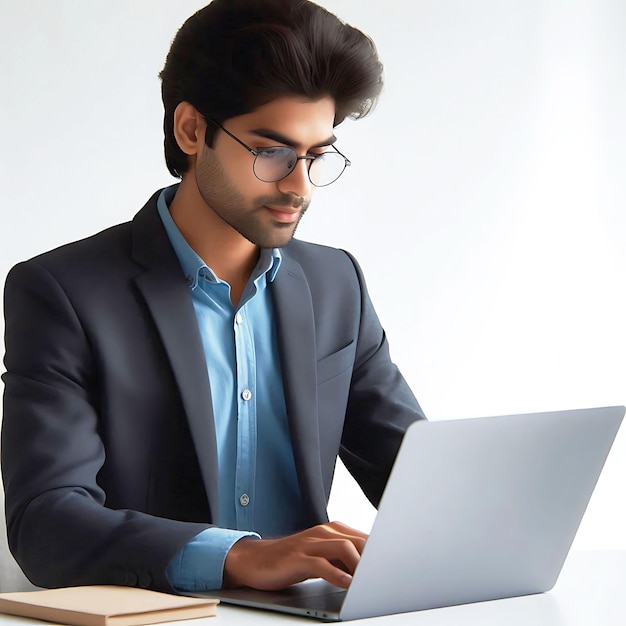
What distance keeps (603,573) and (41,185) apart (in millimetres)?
1761

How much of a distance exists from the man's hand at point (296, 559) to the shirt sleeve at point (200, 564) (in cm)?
1

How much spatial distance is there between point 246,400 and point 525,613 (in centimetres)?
78

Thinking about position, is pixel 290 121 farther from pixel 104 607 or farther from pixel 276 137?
pixel 104 607

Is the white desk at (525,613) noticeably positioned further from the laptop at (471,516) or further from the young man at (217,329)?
the young man at (217,329)

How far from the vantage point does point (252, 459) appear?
6.35ft

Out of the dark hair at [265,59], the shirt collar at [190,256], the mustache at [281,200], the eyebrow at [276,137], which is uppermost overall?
the dark hair at [265,59]

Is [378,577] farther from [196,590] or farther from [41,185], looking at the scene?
[41,185]

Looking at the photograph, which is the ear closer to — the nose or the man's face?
the man's face

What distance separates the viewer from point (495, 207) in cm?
348

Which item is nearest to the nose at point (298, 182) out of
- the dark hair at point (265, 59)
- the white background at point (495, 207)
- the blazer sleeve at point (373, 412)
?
the dark hair at point (265, 59)

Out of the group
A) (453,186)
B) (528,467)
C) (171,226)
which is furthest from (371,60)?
(453,186)

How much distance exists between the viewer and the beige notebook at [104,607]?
1119mm

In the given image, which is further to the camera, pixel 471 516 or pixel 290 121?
pixel 290 121

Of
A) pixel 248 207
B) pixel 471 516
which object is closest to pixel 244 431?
pixel 248 207
